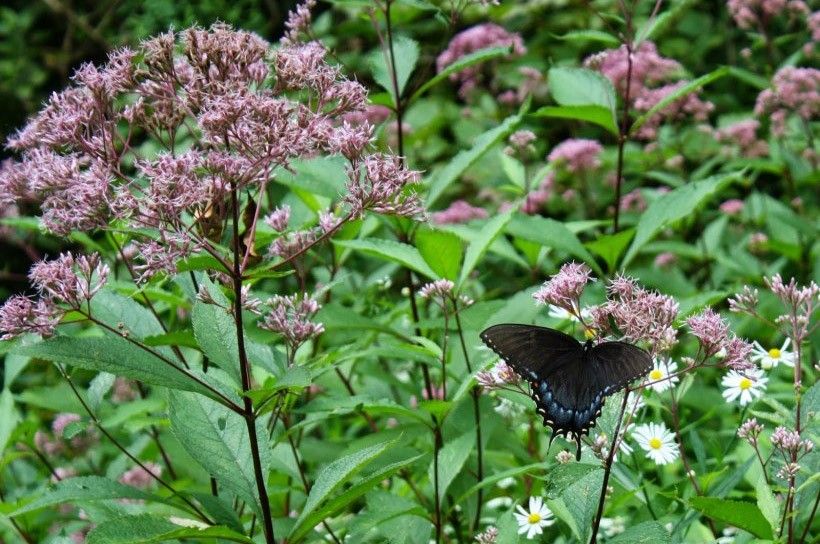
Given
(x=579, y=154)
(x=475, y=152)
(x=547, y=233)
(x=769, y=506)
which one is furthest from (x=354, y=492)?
(x=579, y=154)

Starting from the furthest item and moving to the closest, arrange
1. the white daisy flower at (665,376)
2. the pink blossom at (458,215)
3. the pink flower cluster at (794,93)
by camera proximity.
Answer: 1. the pink flower cluster at (794,93)
2. the pink blossom at (458,215)
3. the white daisy flower at (665,376)

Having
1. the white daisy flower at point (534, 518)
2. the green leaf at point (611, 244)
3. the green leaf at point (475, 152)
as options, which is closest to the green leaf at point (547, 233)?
the green leaf at point (611, 244)

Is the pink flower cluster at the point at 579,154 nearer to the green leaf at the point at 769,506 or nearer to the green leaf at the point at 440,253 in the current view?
the green leaf at the point at 440,253

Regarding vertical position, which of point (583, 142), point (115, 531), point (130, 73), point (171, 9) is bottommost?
point (115, 531)

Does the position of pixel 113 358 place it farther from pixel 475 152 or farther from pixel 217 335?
pixel 475 152

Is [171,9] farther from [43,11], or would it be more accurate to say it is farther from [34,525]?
[34,525]

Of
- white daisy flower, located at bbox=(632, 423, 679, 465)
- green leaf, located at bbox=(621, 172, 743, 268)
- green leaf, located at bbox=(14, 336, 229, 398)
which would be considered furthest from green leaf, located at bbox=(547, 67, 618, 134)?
green leaf, located at bbox=(14, 336, 229, 398)

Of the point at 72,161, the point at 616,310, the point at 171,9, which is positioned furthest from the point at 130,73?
the point at 171,9
